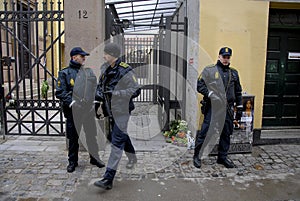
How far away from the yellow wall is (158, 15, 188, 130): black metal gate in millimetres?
1040

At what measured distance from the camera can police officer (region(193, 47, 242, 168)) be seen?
4.27m

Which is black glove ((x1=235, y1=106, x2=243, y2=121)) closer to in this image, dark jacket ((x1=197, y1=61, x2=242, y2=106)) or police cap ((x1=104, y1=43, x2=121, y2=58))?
dark jacket ((x1=197, y1=61, x2=242, y2=106))

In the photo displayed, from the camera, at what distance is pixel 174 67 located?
6.85 m

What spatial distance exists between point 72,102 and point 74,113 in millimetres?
265

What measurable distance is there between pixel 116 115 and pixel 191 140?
2.19 metres

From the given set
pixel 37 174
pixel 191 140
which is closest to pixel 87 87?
pixel 37 174

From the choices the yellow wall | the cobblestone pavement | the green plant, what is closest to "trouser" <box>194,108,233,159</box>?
the cobblestone pavement

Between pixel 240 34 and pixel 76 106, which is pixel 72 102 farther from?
pixel 240 34

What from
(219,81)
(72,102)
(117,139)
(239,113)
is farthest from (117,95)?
(239,113)

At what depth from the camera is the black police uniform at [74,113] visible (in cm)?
399

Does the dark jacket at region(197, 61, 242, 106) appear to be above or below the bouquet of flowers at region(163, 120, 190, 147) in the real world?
above

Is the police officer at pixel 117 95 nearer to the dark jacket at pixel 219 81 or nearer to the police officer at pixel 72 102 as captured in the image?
the police officer at pixel 72 102

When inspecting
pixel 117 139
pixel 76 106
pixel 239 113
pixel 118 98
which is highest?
pixel 118 98

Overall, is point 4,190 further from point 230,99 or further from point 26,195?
point 230,99
